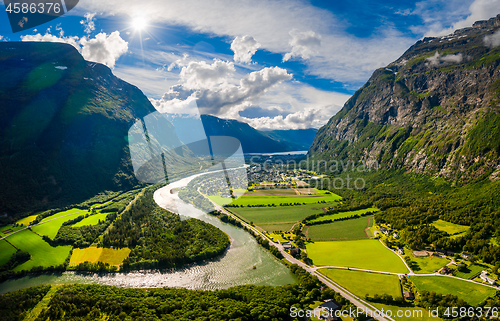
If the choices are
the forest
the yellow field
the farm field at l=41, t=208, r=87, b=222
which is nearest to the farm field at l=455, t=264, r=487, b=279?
the forest

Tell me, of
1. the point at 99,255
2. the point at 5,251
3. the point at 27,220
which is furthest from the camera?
the point at 27,220

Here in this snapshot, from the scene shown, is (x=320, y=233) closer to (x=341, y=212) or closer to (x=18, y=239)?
(x=341, y=212)

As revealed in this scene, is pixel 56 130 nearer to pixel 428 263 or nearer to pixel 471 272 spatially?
pixel 428 263

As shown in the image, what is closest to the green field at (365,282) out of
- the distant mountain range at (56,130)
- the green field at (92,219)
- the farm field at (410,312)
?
the farm field at (410,312)

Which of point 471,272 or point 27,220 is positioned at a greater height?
point 471,272

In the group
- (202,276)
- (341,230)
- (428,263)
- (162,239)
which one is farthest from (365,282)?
(162,239)

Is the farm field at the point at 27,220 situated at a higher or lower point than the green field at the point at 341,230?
lower

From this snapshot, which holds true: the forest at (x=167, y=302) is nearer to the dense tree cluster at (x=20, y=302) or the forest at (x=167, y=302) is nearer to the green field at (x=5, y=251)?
the dense tree cluster at (x=20, y=302)

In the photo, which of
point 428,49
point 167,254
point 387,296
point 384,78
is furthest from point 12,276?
point 428,49
